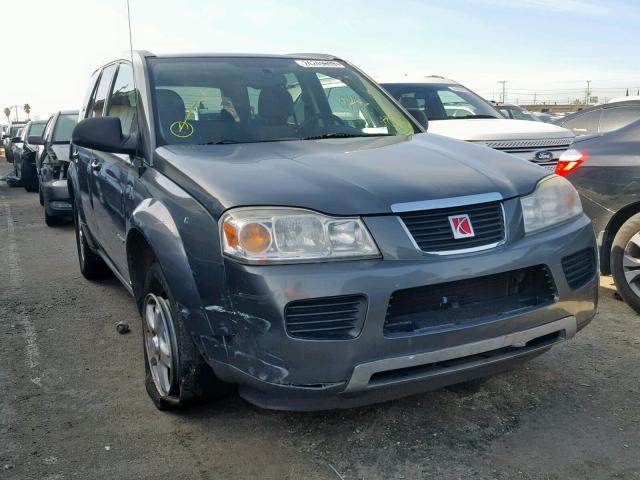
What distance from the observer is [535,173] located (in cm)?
305

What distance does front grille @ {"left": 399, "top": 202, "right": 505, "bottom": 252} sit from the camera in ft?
8.35

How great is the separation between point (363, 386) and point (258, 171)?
1.02m

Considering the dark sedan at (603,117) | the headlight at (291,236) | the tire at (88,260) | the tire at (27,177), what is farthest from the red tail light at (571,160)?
the tire at (27,177)

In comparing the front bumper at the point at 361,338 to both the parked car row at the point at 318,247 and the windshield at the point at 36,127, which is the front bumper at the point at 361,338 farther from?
the windshield at the point at 36,127

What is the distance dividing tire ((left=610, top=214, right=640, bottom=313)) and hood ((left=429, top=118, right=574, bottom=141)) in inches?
98.8

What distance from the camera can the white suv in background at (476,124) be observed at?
6949 millimetres

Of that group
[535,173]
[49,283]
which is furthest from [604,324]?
[49,283]

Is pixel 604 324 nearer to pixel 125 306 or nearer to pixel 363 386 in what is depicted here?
pixel 363 386

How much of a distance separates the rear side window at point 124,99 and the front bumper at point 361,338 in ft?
5.74

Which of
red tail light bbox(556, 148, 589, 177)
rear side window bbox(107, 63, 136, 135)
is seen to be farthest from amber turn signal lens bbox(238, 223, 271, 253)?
red tail light bbox(556, 148, 589, 177)

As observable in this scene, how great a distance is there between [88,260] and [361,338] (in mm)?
4249

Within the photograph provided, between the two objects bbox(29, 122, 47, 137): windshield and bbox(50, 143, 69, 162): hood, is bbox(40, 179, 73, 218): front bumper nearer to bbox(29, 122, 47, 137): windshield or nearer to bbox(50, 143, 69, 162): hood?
bbox(50, 143, 69, 162): hood

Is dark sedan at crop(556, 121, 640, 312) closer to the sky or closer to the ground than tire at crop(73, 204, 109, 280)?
closer to the sky

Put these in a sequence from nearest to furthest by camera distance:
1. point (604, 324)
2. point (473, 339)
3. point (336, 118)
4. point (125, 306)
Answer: point (473, 339) → point (336, 118) → point (604, 324) → point (125, 306)
